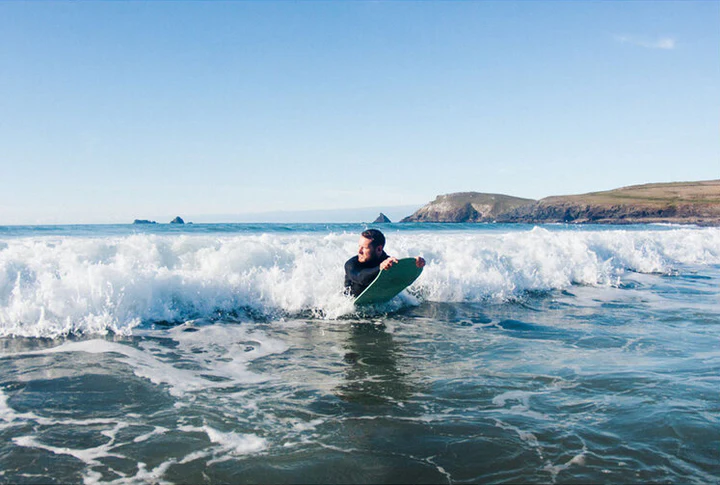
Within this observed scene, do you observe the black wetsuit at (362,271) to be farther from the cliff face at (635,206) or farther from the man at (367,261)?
A: the cliff face at (635,206)

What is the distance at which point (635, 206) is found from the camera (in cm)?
10650

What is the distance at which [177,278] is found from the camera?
981 cm

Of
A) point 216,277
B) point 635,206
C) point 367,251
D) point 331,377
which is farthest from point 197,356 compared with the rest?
point 635,206

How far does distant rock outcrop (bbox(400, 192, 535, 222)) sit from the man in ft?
434

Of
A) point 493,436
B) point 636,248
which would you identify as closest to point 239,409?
point 493,436

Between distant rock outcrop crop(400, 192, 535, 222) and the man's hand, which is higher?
distant rock outcrop crop(400, 192, 535, 222)

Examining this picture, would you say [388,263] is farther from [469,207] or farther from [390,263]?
[469,207]

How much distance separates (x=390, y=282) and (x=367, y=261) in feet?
1.98

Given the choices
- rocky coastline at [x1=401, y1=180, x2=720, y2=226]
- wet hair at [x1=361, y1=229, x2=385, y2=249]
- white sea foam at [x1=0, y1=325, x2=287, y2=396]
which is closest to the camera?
white sea foam at [x1=0, y1=325, x2=287, y2=396]

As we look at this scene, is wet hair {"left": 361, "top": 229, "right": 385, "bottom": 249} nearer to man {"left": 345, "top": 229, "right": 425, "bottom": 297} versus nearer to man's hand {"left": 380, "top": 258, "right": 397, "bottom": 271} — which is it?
man {"left": 345, "top": 229, "right": 425, "bottom": 297}

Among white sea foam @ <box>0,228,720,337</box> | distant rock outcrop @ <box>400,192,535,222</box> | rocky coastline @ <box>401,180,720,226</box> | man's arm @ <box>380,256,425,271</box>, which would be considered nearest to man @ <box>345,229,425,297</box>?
man's arm @ <box>380,256,425,271</box>

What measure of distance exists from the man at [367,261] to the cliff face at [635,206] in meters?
96.1

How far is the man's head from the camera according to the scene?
8641mm

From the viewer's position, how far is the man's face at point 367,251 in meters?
8.66
